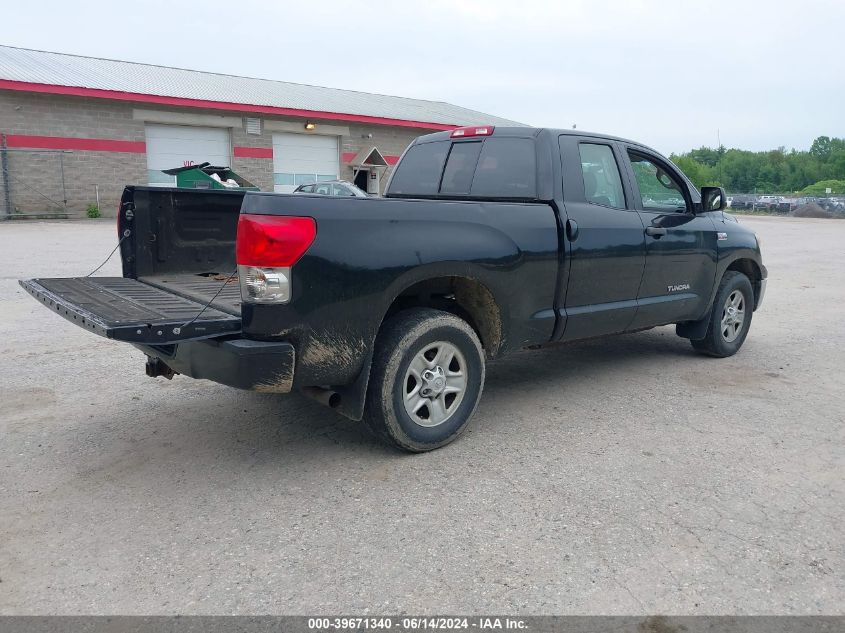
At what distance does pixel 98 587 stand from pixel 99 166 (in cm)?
2512

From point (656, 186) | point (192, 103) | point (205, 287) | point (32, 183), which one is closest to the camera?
point (205, 287)

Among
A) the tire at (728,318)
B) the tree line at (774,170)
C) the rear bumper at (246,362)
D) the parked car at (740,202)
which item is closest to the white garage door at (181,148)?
the tire at (728,318)

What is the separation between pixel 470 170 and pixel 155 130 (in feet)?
77.8

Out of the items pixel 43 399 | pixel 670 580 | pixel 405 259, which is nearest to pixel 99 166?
pixel 43 399

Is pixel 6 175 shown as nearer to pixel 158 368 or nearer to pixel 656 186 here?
pixel 158 368

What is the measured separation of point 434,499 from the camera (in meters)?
3.58

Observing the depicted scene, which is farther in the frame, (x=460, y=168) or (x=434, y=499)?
(x=460, y=168)

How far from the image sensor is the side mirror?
5984mm

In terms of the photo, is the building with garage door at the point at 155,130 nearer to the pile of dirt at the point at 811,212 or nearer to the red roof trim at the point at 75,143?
the red roof trim at the point at 75,143

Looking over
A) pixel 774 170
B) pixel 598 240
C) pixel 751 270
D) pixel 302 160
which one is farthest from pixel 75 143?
pixel 774 170

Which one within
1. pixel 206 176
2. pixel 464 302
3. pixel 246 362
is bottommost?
pixel 246 362

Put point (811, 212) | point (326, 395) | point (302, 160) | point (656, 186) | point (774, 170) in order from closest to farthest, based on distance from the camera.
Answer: point (326, 395), point (656, 186), point (302, 160), point (811, 212), point (774, 170)

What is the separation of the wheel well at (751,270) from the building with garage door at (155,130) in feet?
74.8

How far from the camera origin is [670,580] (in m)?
2.89
